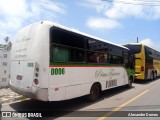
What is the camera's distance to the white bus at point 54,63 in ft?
24.6

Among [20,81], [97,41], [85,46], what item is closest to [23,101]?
[20,81]

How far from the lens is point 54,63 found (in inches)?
306

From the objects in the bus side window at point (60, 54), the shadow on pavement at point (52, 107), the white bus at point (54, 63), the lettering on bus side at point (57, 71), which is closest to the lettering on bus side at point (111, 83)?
the white bus at point (54, 63)

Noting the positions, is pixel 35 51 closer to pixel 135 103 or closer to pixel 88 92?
pixel 88 92

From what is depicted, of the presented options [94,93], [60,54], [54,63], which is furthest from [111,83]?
[54,63]

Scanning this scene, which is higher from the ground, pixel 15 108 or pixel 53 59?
pixel 53 59

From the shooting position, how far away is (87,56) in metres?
9.81

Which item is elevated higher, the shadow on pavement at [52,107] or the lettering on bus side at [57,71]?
the lettering on bus side at [57,71]

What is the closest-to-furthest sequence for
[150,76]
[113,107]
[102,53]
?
[113,107]
[102,53]
[150,76]

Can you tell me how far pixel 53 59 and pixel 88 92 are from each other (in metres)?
2.89

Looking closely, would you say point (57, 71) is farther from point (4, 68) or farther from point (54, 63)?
point (4, 68)

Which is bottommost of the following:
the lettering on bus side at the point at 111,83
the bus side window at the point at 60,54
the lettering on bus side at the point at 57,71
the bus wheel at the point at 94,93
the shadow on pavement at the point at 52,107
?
the shadow on pavement at the point at 52,107

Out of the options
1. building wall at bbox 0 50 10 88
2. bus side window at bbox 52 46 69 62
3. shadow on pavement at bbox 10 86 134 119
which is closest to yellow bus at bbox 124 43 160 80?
shadow on pavement at bbox 10 86 134 119

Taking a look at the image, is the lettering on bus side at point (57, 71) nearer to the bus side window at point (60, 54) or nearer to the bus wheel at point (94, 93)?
the bus side window at point (60, 54)
